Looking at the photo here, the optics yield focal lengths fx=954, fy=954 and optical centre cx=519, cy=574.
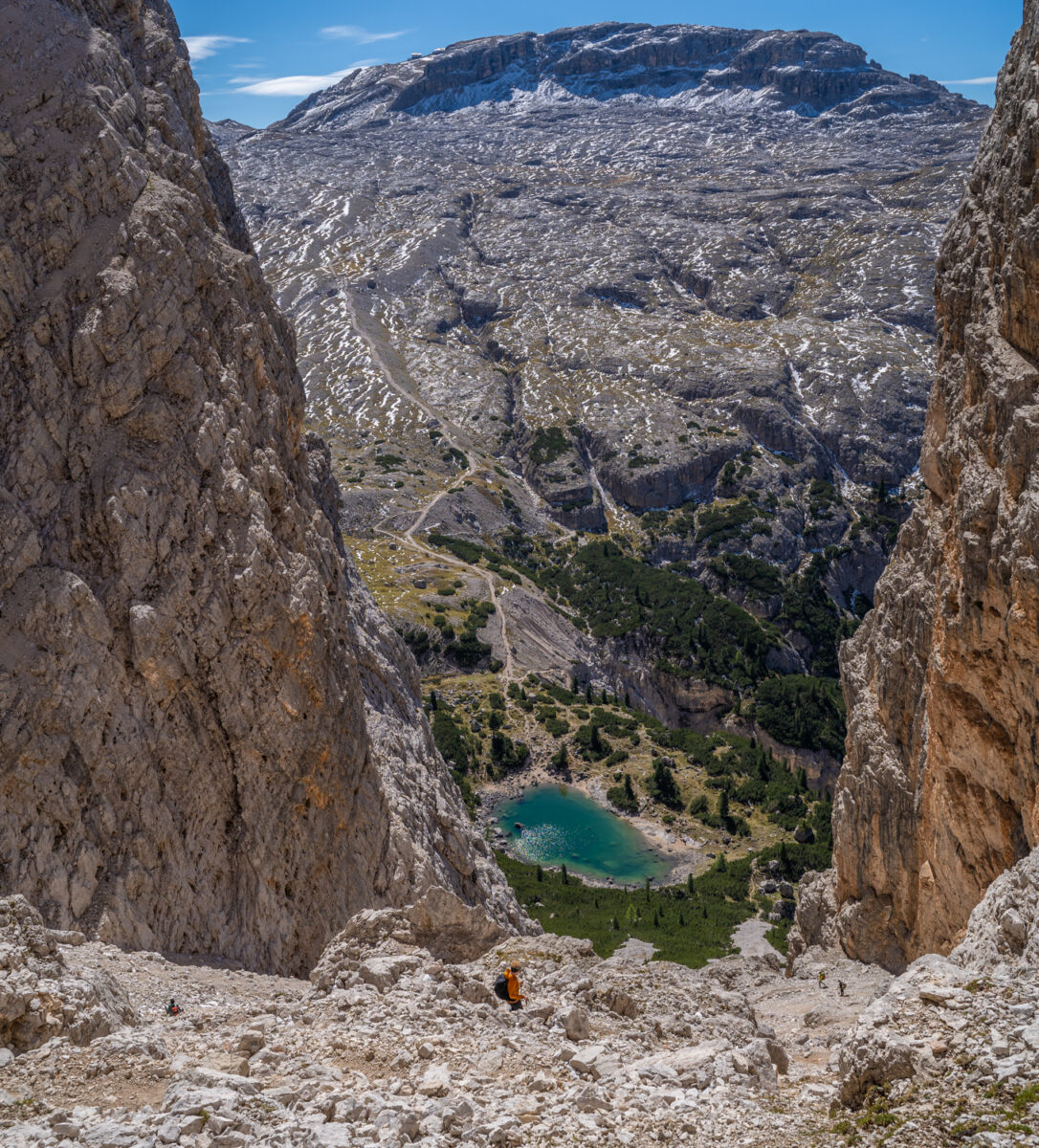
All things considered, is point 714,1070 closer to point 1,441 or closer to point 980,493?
point 980,493

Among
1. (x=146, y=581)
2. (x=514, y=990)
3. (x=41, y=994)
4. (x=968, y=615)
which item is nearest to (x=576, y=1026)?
(x=514, y=990)

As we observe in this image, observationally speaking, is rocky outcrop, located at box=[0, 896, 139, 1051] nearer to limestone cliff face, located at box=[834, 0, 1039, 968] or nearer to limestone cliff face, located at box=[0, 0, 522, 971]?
limestone cliff face, located at box=[0, 0, 522, 971]

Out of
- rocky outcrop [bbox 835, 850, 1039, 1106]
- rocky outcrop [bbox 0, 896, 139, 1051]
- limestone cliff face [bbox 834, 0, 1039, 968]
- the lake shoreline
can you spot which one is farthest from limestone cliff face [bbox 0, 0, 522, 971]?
the lake shoreline

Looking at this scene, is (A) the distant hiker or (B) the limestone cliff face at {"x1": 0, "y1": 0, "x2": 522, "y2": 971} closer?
(A) the distant hiker

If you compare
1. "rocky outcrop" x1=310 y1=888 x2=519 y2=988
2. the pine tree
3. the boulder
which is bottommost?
the pine tree

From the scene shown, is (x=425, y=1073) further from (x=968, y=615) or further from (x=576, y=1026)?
(x=968, y=615)

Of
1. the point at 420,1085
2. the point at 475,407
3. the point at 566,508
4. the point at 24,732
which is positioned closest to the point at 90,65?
the point at 24,732

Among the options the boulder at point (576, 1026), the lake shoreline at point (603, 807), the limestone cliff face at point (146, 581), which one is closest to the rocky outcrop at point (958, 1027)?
the boulder at point (576, 1026)
